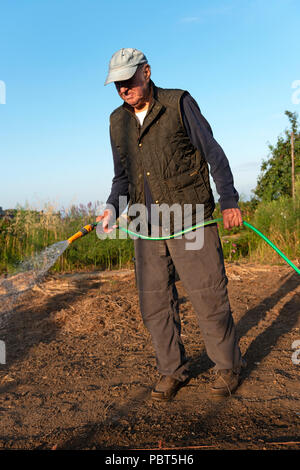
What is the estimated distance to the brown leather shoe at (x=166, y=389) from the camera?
293 cm

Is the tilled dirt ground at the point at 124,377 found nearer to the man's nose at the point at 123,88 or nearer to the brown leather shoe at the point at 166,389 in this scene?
the brown leather shoe at the point at 166,389

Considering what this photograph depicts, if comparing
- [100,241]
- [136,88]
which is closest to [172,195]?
[136,88]

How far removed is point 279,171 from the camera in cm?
1256

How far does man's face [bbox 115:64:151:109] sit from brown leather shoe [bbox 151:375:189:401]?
1724 mm

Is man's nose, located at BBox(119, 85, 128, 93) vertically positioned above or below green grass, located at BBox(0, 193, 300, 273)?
above

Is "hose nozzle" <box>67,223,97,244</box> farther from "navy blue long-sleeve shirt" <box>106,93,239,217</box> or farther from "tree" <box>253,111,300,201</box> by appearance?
"tree" <box>253,111,300,201</box>

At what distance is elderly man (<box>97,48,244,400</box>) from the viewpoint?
2.74 metres

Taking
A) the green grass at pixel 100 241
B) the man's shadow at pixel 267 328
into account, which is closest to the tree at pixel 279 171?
the green grass at pixel 100 241

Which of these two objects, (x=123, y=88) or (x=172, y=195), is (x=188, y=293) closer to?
(x=172, y=195)

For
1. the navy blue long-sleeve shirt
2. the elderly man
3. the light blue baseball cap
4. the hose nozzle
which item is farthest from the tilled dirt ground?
the light blue baseball cap

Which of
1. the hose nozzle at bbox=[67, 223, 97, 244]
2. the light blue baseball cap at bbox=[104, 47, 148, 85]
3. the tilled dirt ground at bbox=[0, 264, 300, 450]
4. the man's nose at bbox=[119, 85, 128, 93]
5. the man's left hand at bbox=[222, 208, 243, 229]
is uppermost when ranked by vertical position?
the light blue baseball cap at bbox=[104, 47, 148, 85]

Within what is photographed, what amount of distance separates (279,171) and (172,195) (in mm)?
10432

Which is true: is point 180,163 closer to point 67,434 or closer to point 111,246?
point 67,434

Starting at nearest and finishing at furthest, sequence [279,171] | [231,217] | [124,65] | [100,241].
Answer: [124,65]
[231,217]
[100,241]
[279,171]
